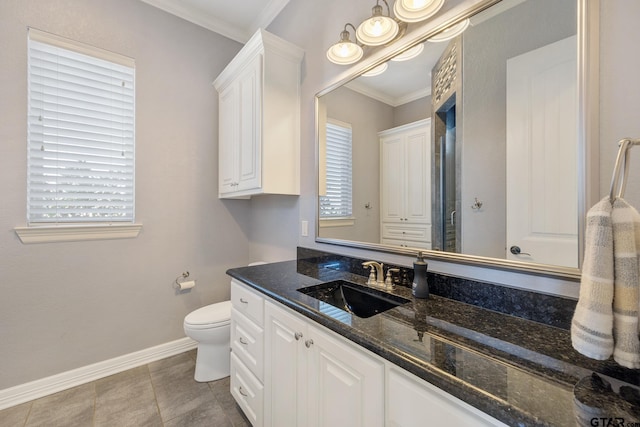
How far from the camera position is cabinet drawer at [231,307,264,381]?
1286 mm

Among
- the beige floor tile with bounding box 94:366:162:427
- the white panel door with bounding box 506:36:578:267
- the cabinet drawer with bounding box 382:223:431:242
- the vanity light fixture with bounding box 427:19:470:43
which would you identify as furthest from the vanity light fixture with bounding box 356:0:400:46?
the beige floor tile with bounding box 94:366:162:427

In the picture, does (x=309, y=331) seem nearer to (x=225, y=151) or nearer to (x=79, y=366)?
(x=225, y=151)

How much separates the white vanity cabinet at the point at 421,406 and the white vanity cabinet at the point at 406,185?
0.66 meters

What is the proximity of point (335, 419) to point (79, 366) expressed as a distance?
81.4 inches

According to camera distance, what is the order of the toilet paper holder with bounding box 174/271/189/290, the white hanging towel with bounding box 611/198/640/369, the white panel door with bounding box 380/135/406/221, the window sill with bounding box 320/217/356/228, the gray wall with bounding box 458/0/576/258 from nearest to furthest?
the white hanging towel with bounding box 611/198/640/369, the gray wall with bounding box 458/0/576/258, the white panel door with bounding box 380/135/406/221, the window sill with bounding box 320/217/356/228, the toilet paper holder with bounding box 174/271/189/290

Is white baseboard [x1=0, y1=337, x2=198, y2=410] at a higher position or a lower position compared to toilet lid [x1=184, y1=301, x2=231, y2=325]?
lower

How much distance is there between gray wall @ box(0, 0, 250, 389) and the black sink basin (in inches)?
59.9

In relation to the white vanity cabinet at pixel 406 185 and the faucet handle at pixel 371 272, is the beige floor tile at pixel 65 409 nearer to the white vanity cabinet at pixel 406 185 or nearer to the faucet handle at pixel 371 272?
the faucet handle at pixel 371 272

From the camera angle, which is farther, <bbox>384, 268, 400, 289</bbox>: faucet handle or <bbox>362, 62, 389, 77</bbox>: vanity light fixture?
<bbox>362, 62, 389, 77</bbox>: vanity light fixture

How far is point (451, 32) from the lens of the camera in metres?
1.12

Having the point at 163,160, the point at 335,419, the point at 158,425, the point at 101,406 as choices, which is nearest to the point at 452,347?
the point at 335,419

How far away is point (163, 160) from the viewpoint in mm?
2195

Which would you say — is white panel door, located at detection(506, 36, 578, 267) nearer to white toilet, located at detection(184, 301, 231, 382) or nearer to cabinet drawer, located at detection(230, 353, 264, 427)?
cabinet drawer, located at detection(230, 353, 264, 427)

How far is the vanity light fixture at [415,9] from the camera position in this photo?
3.70 feet
